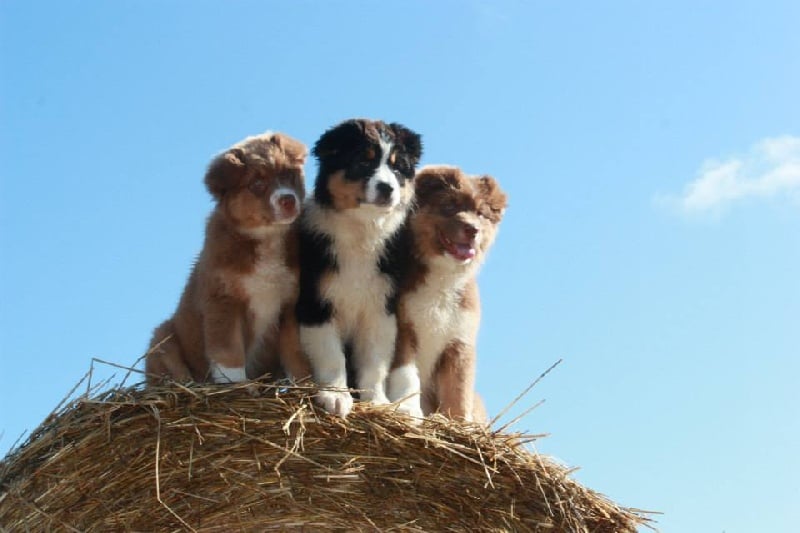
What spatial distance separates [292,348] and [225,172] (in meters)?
1.02

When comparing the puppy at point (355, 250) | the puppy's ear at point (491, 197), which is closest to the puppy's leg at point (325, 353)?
the puppy at point (355, 250)

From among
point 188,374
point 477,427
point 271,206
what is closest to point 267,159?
point 271,206

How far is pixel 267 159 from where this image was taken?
6.03 m

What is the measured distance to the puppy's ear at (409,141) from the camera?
6312 millimetres

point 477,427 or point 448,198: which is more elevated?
point 448,198

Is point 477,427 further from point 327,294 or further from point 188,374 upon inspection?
point 188,374

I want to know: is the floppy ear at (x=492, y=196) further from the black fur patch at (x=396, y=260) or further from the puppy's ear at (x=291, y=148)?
the puppy's ear at (x=291, y=148)

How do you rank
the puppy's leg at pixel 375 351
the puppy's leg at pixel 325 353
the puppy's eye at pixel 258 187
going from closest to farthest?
the puppy's eye at pixel 258 187
the puppy's leg at pixel 325 353
the puppy's leg at pixel 375 351

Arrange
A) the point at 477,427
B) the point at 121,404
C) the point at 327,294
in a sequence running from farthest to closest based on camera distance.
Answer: the point at 327,294 → the point at 477,427 → the point at 121,404

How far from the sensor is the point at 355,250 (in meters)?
6.25

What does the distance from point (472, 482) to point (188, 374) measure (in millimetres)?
1732

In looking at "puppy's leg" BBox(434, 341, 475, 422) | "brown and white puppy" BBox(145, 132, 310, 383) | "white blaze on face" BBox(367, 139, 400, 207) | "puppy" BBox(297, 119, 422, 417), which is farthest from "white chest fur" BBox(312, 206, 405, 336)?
"puppy's leg" BBox(434, 341, 475, 422)

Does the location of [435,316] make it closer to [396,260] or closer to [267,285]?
[396,260]

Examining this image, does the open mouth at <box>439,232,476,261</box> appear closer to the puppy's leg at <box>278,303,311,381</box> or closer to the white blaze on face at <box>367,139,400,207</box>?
the white blaze on face at <box>367,139,400,207</box>
